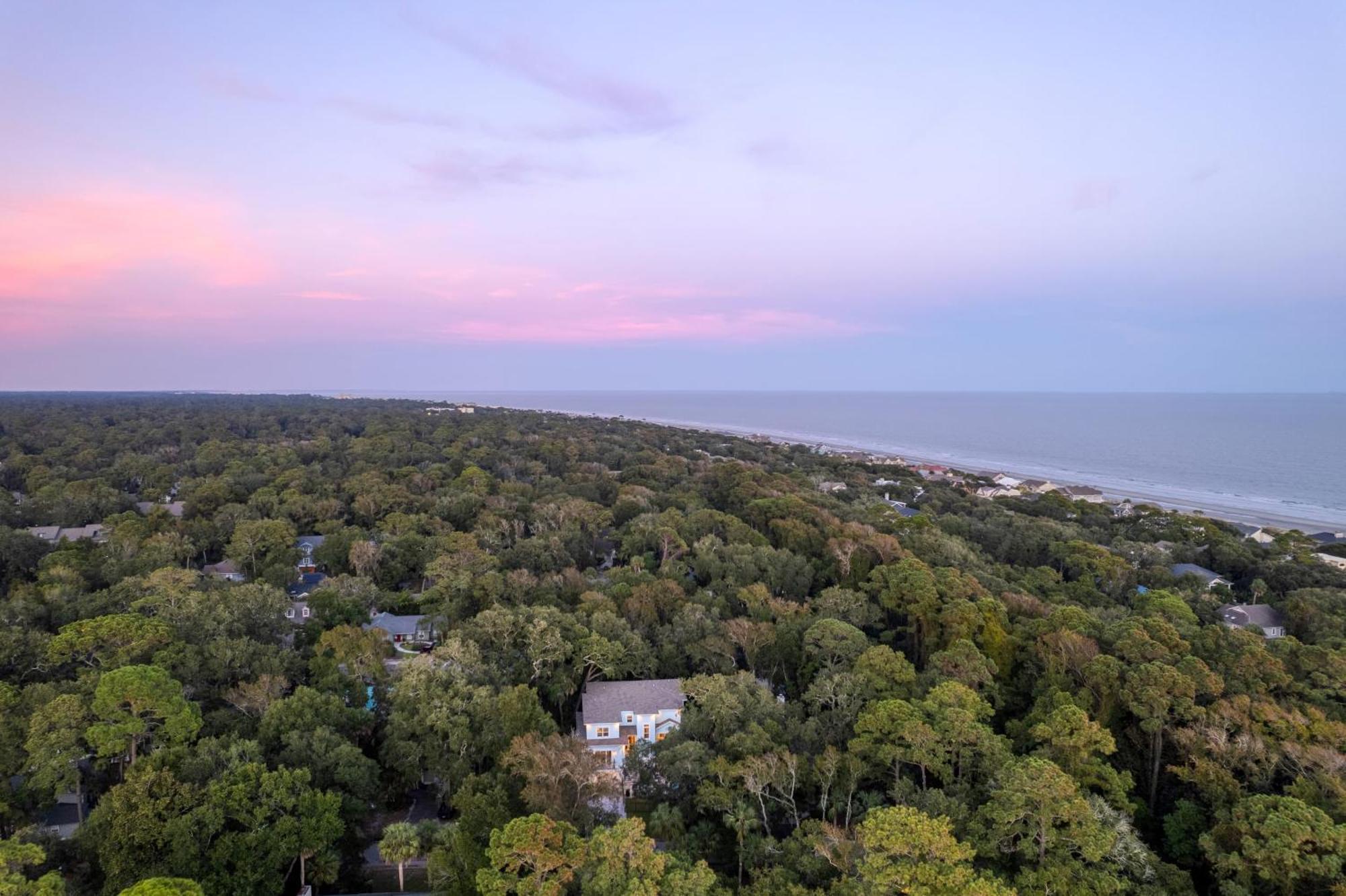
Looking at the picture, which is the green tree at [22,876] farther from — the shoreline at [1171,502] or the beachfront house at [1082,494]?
the shoreline at [1171,502]

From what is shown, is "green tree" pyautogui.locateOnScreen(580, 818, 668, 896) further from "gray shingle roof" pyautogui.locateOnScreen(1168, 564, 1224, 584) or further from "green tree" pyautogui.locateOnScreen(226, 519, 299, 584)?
"gray shingle roof" pyautogui.locateOnScreen(1168, 564, 1224, 584)

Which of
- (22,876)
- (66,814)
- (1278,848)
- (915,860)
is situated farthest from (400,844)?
(1278,848)

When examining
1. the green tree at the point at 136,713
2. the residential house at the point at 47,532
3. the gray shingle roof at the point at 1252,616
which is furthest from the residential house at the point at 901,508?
the residential house at the point at 47,532

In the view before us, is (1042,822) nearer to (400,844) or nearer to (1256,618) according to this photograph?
(400,844)

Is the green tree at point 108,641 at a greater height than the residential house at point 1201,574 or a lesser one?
lesser

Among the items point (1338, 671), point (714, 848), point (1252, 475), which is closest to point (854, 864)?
point (714, 848)

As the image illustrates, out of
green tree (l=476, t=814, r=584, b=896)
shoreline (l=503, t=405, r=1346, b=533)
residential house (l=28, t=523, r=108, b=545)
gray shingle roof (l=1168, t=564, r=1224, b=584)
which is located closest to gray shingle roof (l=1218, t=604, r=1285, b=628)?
gray shingle roof (l=1168, t=564, r=1224, b=584)

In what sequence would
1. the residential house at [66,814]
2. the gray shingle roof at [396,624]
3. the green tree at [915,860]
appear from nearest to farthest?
1. the green tree at [915,860]
2. the residential house at [66,814]
3. the gray shingle roof at [396,624]

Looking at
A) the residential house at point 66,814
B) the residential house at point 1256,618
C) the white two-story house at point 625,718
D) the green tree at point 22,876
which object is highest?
the residential house at point 1256,618
